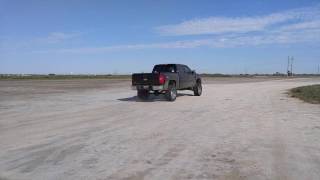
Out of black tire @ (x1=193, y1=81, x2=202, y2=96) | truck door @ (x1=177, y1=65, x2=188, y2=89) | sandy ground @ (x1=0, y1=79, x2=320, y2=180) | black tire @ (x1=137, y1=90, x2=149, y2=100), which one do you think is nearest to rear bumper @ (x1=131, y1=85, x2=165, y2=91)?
black tire @ (x1=137, y1=90, x2=149, y2=100)

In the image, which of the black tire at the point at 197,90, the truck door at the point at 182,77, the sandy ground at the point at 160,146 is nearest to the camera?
the sandy ground at the point at 160,146

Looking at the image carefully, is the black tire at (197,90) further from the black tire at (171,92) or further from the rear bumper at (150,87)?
the rear bumper at (150,87)

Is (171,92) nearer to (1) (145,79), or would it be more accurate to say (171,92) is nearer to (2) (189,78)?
(1) (145,79)

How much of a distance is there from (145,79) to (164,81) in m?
1.03

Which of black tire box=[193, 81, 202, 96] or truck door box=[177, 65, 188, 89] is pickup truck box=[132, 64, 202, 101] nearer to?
truck door box=[177, 65, 188, 89]

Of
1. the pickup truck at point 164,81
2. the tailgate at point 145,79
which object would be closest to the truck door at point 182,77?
the pickup truck at point 164,81

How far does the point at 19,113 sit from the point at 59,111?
4.93 ft

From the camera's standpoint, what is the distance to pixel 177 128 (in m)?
13.0

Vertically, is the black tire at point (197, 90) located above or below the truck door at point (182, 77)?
below

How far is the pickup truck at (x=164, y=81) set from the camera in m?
23.8

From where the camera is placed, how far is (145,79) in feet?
79.7

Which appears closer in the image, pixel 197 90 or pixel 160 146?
pixel 160 146

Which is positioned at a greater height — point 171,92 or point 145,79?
point 145,79

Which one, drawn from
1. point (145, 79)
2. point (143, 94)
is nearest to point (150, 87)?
point (145, 79)
